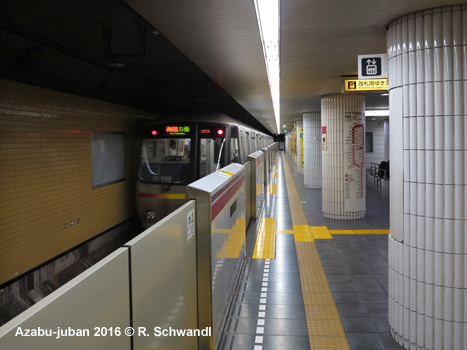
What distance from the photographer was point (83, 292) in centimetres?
129

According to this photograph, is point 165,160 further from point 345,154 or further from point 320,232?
point 345,154

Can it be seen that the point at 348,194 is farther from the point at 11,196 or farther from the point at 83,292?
→ the point at 83,292

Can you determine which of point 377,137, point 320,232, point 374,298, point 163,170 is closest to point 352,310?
point 374,298

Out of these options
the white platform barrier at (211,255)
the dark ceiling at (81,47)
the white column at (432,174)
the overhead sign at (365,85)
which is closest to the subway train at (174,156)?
the dark ceiling at (81,47)

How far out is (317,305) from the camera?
158 inches

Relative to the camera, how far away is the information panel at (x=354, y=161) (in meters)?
8.17

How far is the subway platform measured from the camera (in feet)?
11.1

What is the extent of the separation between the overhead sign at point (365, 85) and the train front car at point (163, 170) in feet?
9.84

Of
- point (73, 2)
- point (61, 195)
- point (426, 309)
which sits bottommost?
point (426, 309)

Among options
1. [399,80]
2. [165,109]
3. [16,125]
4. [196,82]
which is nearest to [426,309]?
[399,80]

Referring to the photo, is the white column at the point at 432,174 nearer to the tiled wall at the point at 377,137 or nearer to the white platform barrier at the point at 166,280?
the white platform barrier at the point at 166,280

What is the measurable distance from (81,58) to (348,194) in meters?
5.86

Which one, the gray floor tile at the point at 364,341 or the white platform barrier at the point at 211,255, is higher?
the white platform barrier at the point at 211,255

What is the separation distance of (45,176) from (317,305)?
413cm
